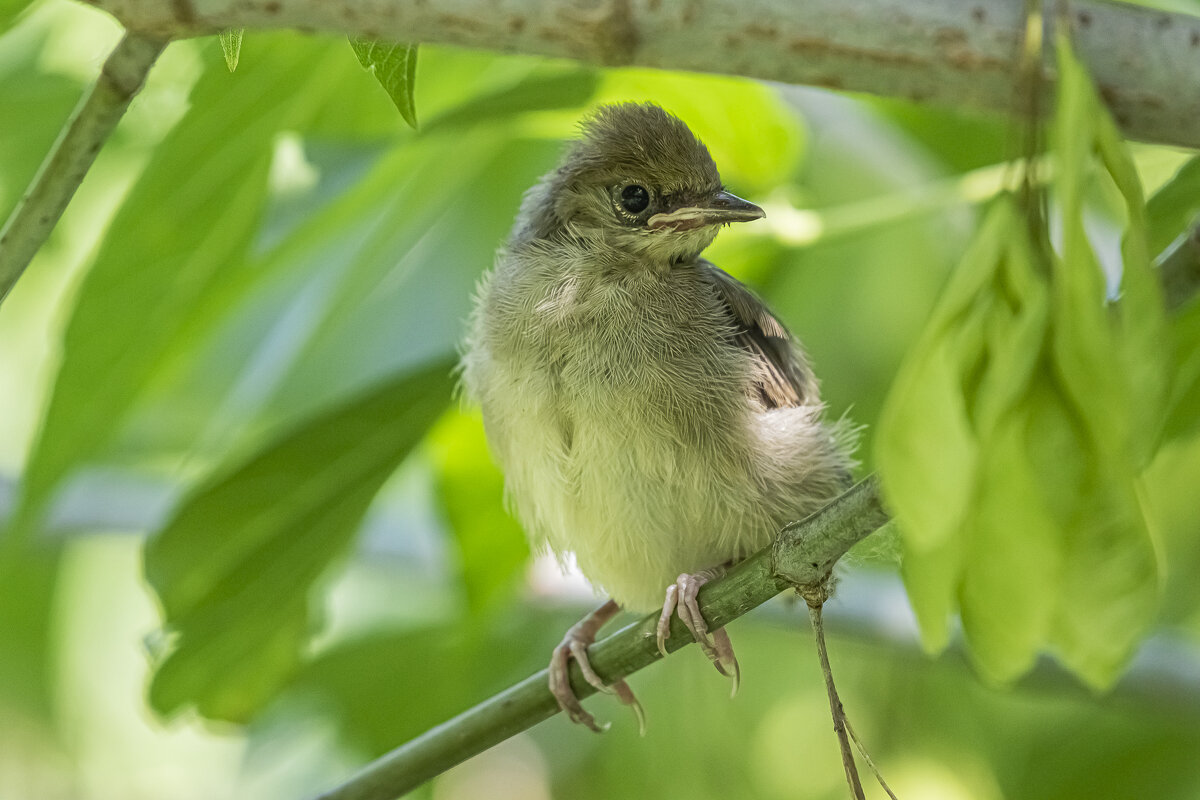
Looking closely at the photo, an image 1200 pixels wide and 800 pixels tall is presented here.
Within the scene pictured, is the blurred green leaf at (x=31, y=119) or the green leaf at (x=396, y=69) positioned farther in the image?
the blurred green leaf at (x=31, y=119)

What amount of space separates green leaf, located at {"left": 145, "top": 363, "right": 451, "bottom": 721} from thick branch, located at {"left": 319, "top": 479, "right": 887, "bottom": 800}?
21.0 inches

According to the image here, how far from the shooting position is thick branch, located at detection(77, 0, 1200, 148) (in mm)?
1346

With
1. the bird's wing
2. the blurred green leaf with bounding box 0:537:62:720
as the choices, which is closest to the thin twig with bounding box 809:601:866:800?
the bird's wing

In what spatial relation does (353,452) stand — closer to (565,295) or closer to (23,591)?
(565,295)

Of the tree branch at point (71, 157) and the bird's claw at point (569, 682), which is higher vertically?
the tree branch at point (71, 157)

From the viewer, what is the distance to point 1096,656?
1.06 metres

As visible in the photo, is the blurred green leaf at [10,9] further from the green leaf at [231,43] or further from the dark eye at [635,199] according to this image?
the dark eye at [635,199]

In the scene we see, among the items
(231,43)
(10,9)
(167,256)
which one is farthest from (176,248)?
(231,43)

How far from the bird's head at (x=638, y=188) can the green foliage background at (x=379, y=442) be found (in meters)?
0.08

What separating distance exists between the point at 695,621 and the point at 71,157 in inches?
48.5

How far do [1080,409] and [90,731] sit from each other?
13.3 ft

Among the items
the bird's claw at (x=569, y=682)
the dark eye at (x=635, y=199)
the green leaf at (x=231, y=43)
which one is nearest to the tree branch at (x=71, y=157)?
the green leaf at (x=231, y=43)

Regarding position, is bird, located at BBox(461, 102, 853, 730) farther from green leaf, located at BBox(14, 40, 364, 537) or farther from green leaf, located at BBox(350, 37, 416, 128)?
green leaf, located at BBox(350, 37, 416, 128)

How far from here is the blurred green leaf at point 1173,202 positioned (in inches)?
73.8
